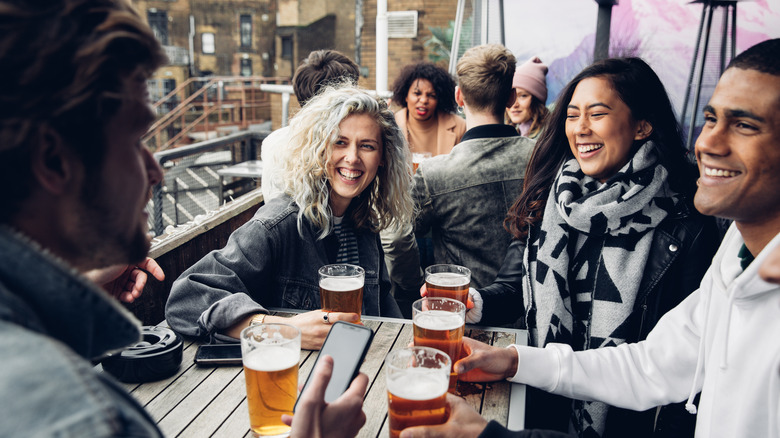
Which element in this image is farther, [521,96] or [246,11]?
[246,11]

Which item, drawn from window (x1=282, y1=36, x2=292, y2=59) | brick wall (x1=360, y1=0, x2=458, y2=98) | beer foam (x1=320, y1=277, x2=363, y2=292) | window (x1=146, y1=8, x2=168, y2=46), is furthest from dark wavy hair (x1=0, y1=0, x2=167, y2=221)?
window (x1=146, y1=8, x2=168, y2=46)

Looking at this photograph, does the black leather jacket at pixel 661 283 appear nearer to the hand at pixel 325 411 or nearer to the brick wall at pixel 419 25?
the hand at pixel 325 411

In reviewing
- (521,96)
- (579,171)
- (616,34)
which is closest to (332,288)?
(579,171)

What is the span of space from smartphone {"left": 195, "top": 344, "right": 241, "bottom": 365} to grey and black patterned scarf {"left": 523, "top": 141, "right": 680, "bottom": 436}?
44.6 inches

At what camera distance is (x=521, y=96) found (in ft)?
15.3

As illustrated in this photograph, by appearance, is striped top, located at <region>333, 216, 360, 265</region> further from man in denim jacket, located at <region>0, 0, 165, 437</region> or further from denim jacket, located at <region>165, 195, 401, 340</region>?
man in denim jacket, located at <region>0, 0, 165, 437</region>

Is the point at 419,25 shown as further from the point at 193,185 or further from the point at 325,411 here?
the point at 325,411

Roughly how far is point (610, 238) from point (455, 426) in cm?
115

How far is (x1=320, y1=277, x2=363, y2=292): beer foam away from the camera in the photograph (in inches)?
66.6

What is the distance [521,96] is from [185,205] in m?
3.39

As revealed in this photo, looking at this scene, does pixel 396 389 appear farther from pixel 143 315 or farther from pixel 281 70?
pixel 281 70

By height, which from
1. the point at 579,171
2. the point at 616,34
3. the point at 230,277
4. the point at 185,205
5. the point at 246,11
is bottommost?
the point at 185,205

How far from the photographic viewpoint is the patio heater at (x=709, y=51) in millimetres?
3879

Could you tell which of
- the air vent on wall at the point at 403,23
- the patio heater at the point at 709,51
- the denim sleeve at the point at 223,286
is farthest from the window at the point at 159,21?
the denim sleeve at the point at 223,286
